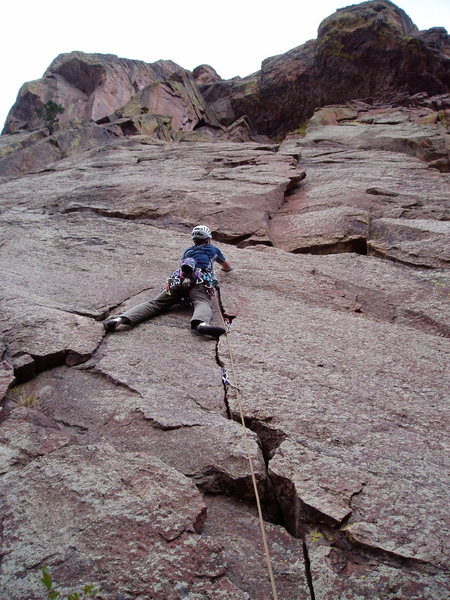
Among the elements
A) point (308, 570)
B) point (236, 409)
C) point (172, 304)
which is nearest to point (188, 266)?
point (172, 304)

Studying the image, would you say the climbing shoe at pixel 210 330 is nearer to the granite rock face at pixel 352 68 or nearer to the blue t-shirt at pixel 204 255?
the blue t-shirt at pixel 204 255

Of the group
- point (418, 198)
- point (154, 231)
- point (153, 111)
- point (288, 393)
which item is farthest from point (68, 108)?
point (288, 393)

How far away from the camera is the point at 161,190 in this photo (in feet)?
35.1

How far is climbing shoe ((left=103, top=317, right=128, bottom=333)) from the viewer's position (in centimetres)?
568

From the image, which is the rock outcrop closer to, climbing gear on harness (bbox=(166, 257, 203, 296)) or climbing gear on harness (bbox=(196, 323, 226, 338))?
climbing gear on harness (bbox=(196, 323, 226, 338))

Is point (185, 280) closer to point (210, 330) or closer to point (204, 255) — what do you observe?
point (204, 255)

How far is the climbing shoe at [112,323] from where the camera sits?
5676 millimetres

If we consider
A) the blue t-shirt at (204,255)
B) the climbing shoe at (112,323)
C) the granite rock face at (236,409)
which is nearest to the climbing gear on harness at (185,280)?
the blue t-shirt at (204,255)

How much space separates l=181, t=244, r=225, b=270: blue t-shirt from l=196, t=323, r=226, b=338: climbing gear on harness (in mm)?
1221

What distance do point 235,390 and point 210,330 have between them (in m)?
1.13

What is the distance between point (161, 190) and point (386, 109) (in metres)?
14.0

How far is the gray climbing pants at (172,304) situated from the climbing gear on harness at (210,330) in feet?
0.47

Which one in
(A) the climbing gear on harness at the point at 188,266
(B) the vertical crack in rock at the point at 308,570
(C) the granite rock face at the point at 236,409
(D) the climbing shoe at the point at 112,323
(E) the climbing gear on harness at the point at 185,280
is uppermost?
(A) the climbing gear on harness at the point at 188,266

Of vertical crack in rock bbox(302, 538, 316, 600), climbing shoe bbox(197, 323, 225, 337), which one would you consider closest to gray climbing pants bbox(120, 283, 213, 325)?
climbing shoe bbox(197, 323, 225, 337)
